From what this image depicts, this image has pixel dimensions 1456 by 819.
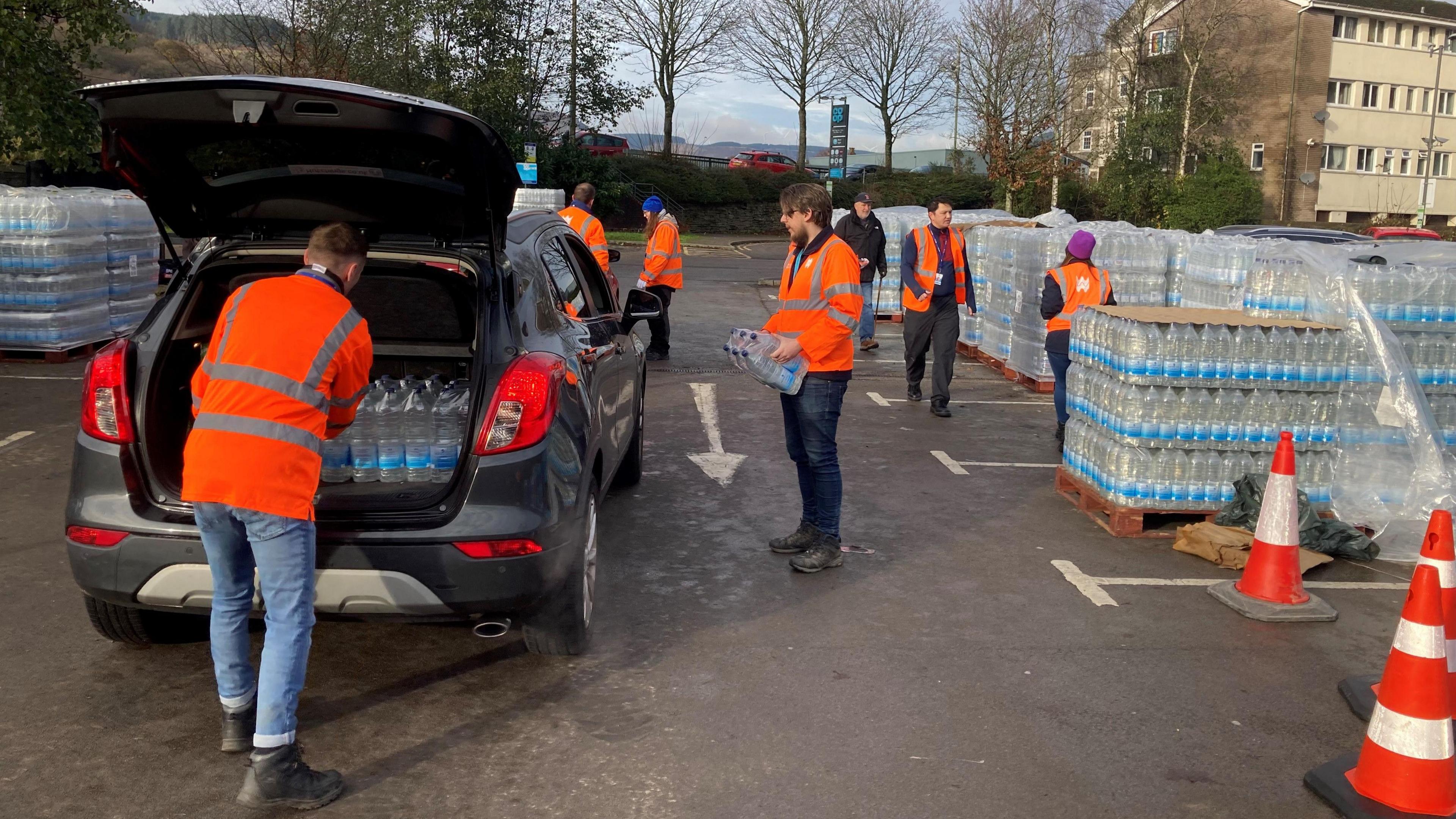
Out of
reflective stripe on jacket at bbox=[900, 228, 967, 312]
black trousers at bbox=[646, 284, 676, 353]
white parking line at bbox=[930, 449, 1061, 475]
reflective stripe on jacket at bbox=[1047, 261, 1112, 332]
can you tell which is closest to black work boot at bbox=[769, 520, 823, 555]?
white parking line at bbox=[930, 449, 1061, 475]

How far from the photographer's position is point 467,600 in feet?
13.1

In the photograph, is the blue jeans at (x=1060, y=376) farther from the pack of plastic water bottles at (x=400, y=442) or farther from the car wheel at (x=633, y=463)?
the pack of plastic water bottles at (x=400, y=442)

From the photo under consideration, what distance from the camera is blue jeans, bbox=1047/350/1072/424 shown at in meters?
8.92

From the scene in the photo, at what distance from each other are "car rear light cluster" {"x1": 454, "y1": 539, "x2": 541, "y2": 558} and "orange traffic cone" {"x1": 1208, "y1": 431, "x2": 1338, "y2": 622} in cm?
344

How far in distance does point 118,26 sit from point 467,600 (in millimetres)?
13466

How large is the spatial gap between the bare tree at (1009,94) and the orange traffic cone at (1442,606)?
41.7 m

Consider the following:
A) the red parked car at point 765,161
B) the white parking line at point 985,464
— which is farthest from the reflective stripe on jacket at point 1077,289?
the red parked car at point 765,161

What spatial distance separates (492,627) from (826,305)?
2.54 meters

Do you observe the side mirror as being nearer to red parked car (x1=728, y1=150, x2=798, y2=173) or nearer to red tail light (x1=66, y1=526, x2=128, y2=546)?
red tail light (x1=66, y1=526, x2=128, y2=546)

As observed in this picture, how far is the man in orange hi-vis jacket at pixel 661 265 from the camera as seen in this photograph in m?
12.1

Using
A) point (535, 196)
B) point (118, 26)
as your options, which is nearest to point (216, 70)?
point (535, 196)

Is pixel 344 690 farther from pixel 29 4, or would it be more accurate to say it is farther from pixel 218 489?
pixel 29 4

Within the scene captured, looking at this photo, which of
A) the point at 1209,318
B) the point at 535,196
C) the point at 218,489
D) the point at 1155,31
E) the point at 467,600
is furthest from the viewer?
the point at 1155,31

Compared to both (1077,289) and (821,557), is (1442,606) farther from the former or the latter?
(1077,289)
